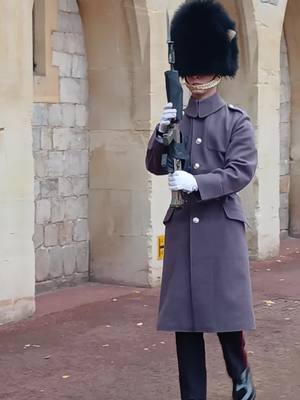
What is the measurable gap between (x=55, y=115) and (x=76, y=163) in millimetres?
555

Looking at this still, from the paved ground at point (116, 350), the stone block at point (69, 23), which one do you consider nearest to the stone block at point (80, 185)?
the paved ground at point (116, 350)

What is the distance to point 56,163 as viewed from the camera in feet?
28.5

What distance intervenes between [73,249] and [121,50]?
1.86m

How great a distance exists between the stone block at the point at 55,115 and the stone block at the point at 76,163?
32 centimetres

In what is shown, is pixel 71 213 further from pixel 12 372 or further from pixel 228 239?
pixel 228 239

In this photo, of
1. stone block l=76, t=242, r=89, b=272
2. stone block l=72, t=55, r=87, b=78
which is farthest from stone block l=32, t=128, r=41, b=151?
stone block l=76, t=242, r=89, b=272

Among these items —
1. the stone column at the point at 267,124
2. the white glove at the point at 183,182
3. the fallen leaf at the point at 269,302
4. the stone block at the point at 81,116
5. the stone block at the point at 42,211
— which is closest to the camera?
the white glove at the point at 183,182

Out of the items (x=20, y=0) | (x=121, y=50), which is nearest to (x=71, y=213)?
(x=121, y=50)

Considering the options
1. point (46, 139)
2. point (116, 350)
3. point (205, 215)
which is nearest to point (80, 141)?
point (46, 139)

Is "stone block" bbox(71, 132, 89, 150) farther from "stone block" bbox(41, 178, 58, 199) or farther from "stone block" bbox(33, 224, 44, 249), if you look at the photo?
"stone block" bbox(33, 224, 44, 249)

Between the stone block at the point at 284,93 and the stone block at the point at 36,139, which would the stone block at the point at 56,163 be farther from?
the stone block at the point at 284,93

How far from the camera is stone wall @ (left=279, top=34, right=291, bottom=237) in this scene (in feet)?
40.3

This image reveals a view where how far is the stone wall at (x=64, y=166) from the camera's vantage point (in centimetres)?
851

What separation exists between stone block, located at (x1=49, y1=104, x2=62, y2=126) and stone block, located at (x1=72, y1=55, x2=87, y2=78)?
15.8 inches
